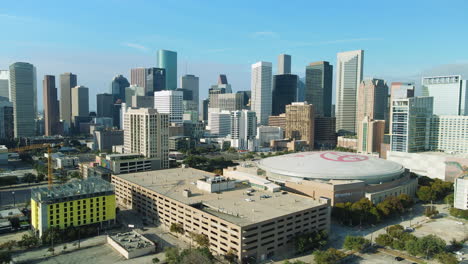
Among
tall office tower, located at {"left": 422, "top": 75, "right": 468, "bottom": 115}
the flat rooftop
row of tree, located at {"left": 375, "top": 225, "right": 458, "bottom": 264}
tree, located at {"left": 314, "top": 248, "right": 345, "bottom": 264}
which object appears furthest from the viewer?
tall office tower, located at {"left": 422, "top": 75, "right": 468, "bottom": 115}

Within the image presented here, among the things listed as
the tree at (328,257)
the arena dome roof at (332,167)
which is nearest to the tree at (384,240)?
the tree at (328,257)

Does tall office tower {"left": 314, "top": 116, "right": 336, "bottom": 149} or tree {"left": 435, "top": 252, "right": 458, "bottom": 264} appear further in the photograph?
tall office tower {"left": 314, "top": 116, "right": 336, "bottom": 149}

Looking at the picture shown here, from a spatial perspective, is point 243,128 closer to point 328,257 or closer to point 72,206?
point 72,206

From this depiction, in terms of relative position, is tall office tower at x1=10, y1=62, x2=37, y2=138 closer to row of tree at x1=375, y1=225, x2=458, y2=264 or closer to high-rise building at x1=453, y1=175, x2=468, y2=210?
row of tree at x1=375, y1=225, x2=458, y2=264

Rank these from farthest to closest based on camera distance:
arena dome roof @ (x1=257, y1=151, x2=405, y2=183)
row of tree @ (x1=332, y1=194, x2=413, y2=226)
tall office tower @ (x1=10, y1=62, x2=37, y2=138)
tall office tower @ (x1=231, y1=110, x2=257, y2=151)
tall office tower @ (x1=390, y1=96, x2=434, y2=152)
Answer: tall office tower @ (x1=10, y1=62, x2=37, y2=138), tall office tower @ (x1=231, y1=110, x2=257, y2=151), tall office tower @ (x1=390, y1=96, x2=434, y2=152), arena dome roof @ (x1=257, y1=151, x2=405, y2=183), row of tree @ (x1=332, y1=194, x2=413, y2=226)

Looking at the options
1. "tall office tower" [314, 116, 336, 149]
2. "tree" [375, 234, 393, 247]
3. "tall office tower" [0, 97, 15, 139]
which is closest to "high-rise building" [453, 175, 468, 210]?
"tree" [375, 234, 393, 247]

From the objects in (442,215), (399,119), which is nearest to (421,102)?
(399,119)

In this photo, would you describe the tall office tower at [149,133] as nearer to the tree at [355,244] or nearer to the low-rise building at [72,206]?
the low-rise building at [72,206]
